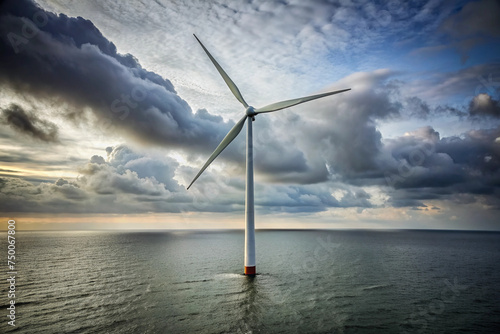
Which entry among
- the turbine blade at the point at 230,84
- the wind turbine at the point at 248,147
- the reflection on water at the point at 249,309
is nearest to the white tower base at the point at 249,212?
the wind turbine at the point at 248,147

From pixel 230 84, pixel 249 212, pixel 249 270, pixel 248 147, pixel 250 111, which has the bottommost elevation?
pixel 249 270

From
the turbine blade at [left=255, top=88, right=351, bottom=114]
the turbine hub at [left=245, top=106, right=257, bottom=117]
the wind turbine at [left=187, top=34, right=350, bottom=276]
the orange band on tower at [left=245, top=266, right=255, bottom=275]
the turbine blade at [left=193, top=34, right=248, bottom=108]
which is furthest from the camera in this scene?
the turbine blade at [left=193, top=34, right=248, bottom=108]

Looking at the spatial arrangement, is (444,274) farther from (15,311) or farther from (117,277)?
(15,311)

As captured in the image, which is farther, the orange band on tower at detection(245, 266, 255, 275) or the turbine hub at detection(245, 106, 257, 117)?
the orange band on tower at detection(245, 266, 255, 275)

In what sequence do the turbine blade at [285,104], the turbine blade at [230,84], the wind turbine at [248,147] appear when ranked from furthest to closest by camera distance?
the turbine blade at [230,84] < the wind turbine at [248,147] < the turbine blade at [285,104]

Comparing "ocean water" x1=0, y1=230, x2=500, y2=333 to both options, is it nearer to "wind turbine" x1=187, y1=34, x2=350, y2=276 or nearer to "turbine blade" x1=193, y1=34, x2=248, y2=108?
"wind turbine" x1=187, y1=34, x2=350, y2=276

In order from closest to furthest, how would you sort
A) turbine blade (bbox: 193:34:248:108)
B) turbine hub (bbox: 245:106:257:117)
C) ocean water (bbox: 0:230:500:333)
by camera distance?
1. ocean water (bbox: 0:230:500:333)
2. turbine hub (bbox: 245:106:257:117)
3. turbine blade (bbox: 193:34:248:108)

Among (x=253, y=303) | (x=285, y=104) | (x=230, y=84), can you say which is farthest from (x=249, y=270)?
(x=230, y=84)

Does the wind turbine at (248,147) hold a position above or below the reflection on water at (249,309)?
above

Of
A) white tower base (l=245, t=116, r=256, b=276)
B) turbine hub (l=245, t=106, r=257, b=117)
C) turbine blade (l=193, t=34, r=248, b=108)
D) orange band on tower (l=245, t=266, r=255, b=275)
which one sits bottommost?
orange band on tower (l=245, t=266, r=255, b=275)

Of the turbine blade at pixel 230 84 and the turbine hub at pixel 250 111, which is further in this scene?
the turbine blade at pixel 230 84

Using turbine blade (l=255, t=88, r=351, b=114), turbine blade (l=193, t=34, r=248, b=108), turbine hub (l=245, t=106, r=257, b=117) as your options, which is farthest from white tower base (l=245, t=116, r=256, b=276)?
turbine blade (l=193, t=34, r=248, b=108)

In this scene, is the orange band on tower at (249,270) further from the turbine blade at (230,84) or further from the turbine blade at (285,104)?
the turbine blade at (230,84)

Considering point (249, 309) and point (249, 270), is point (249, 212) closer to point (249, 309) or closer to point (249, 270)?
point (249, 270)
